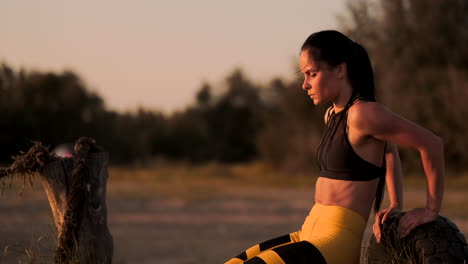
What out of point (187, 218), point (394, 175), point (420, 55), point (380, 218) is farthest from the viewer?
point (420, 55)

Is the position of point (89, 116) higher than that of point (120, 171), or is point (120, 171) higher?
point (89, 116)

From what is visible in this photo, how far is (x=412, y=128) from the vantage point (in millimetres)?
3182

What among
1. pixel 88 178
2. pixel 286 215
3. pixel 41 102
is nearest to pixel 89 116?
pixel 41 102

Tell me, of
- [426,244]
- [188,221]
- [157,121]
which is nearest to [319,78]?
[426,244]

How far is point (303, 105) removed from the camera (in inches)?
903

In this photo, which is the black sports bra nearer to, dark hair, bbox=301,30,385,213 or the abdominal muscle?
the abdominal muscle

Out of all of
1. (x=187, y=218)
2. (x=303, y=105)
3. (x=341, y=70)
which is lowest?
(x=187, y=218)

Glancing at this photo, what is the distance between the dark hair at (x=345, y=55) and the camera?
3.36 m

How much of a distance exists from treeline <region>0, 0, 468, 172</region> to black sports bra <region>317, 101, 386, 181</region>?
10.2m

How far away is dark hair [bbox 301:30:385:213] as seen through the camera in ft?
11.0

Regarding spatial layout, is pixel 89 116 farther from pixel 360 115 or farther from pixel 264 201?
pixel 360 115

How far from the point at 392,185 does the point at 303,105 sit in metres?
19.3

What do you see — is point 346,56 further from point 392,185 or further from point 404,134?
point 392,185

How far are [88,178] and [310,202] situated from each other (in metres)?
11.3
